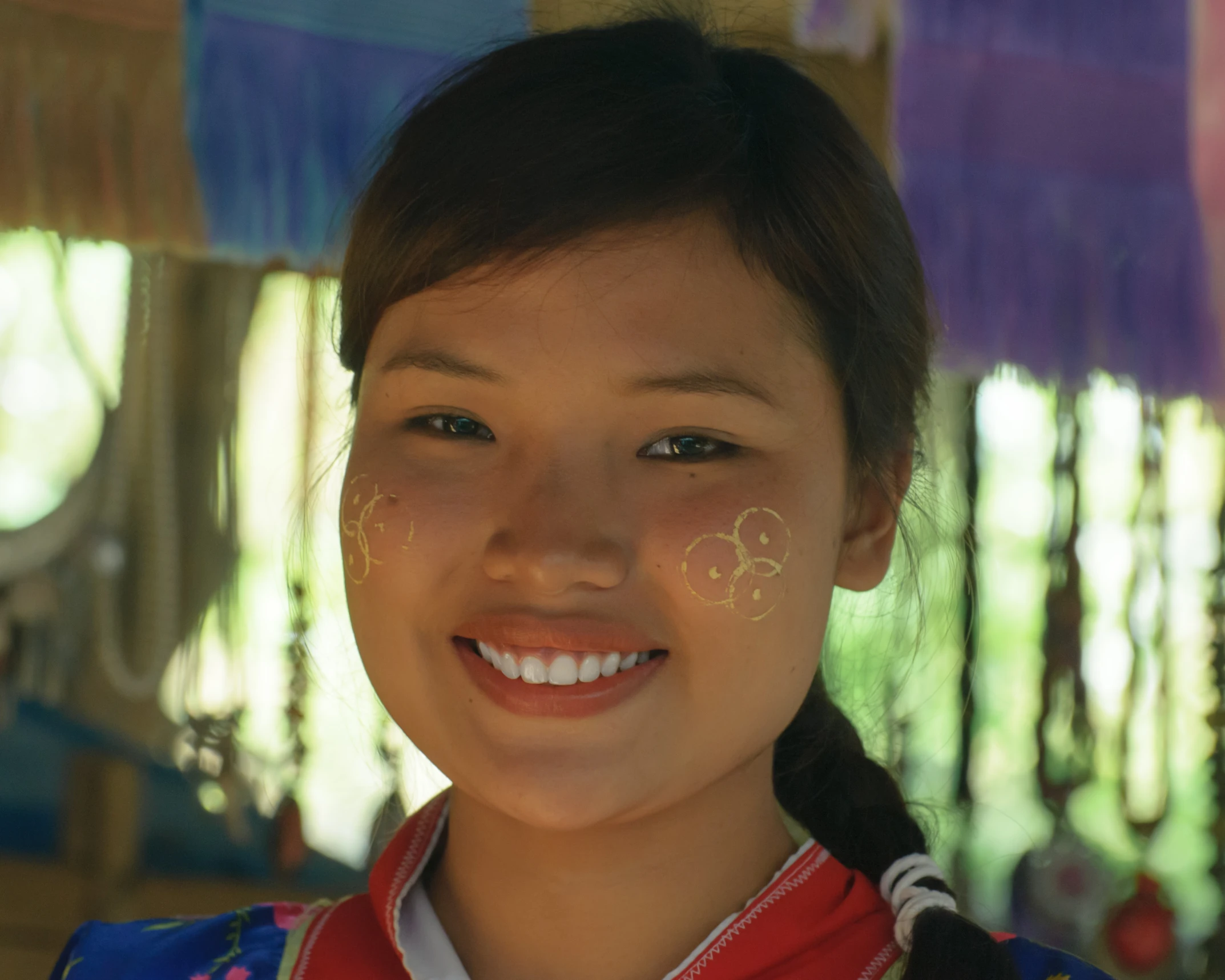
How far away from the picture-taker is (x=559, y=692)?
1026 millimetres

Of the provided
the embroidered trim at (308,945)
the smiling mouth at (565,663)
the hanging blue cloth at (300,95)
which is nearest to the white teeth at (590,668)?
the smiling mouth at (565,663)

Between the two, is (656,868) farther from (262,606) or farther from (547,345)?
(262,606)

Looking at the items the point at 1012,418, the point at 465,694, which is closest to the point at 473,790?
the point at 465,694

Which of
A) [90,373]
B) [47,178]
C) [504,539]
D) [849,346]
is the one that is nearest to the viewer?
[504,539]

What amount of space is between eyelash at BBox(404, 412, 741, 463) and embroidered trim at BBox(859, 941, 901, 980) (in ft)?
1.36

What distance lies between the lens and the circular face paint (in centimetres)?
101

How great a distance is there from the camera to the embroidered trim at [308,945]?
3.92 ft

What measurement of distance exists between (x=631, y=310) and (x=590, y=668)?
0.85 ft

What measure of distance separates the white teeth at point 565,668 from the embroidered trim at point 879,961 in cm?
33

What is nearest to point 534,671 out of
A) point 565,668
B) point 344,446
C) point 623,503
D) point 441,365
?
point 565,668

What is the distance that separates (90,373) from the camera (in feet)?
6.65

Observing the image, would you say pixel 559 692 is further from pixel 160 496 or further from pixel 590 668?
pixel 160 496


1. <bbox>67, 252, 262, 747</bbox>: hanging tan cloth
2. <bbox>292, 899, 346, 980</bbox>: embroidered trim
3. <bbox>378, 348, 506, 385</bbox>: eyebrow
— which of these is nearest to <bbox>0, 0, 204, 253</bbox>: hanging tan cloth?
<bbox>67, 252, 262, 747</bbox>: hanging tan cloth

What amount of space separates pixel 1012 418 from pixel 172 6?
1.31 metres
